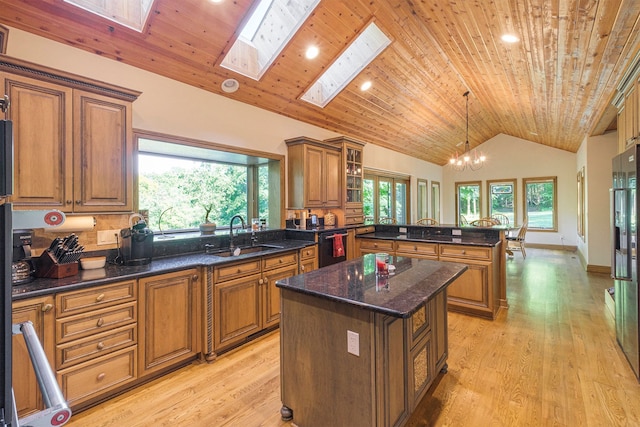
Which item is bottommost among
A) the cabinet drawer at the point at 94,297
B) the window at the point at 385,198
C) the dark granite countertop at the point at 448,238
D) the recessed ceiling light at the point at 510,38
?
the cabinet drawer at the point at 94,297

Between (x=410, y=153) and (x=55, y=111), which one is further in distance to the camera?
(x=410, y=153)

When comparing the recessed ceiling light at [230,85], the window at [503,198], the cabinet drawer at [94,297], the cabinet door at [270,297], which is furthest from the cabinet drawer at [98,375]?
the window at [503,198]

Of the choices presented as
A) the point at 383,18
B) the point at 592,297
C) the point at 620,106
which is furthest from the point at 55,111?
the point at 592,297

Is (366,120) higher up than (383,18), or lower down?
lower down

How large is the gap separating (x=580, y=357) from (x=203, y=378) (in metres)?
3.31

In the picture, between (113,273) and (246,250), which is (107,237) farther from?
(246,250)

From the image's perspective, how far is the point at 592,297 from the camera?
4.28 metres

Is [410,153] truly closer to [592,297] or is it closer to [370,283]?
[592,297]

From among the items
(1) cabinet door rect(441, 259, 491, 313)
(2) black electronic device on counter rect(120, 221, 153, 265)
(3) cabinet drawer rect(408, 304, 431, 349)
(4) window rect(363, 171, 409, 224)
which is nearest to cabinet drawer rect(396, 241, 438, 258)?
(1) cabinet door rect(441, 259, 491, 313)

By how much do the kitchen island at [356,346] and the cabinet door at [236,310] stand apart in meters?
1.02

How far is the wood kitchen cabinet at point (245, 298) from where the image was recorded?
2768mm

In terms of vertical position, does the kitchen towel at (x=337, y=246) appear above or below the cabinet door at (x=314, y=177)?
below

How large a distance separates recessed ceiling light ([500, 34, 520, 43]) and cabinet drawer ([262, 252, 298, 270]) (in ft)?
10.9

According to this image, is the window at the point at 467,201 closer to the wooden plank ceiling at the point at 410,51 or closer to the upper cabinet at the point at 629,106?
the wooden plank ceiling at the point at 410,51
